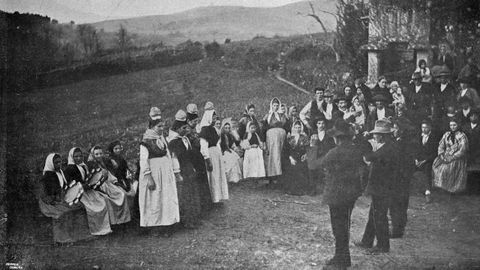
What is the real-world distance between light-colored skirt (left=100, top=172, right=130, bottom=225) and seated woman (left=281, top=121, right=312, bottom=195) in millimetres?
1741

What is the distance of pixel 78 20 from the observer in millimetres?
5504

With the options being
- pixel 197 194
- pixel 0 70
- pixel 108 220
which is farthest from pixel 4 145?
pixel 197 194

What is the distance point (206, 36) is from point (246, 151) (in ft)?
4.62

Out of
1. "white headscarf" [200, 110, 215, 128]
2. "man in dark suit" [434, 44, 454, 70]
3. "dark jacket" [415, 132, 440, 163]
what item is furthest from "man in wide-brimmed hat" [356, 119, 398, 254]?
"white headscarf" [200, 110, 215, 128]

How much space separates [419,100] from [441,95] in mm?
242

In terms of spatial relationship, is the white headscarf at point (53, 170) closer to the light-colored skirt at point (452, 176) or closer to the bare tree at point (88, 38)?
the bare tree at point (88, 38)

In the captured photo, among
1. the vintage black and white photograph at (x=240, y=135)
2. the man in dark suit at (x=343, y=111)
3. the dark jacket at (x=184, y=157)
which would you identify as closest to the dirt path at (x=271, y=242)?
the vintage black and white photograph at (x=240, y=135)

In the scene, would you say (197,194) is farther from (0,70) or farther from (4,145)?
(0,70)

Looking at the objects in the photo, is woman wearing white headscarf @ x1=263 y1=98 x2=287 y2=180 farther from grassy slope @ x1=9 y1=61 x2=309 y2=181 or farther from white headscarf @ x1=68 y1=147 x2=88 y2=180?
white headscarf @ x1=68 y1=147 x2=88 y2=180

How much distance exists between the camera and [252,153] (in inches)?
207

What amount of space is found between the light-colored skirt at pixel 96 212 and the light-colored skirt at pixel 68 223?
0.20ft

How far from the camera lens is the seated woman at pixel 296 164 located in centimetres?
514

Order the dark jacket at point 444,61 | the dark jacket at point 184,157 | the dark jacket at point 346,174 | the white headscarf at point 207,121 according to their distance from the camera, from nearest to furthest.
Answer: the dark jacket at point 346,174 < the dark jacket at point 444,61 < the dark jacket at point 184,157 < the white headscarf at point 207,121

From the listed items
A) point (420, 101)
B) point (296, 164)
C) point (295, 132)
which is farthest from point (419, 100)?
point (296, 164)
